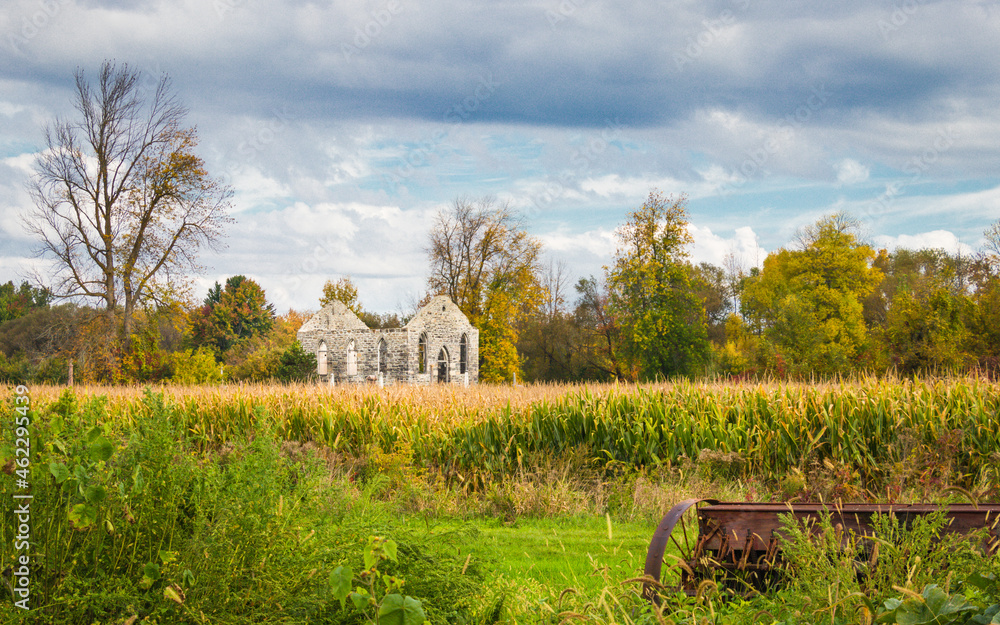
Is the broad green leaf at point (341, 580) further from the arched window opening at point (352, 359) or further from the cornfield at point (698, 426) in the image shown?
the arched window opening at point (352, 359)

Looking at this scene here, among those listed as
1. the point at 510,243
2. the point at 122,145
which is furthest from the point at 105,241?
the point at 510,243

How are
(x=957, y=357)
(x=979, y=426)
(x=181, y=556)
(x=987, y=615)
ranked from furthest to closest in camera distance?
(x=957, y=357) → (x=979, y=426) → (x=181, y=556) → (x=987, y=615)

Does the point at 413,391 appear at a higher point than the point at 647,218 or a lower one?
lower

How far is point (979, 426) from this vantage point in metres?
8.86

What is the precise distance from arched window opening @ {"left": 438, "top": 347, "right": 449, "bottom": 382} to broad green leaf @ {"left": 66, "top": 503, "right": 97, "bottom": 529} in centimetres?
3235

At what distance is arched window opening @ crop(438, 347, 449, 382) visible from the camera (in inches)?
1361

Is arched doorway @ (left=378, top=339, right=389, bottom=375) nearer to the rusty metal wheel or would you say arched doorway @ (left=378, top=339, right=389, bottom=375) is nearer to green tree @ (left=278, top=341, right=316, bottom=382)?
green tree @ (left=278, top=341, right=316, bottom=382)

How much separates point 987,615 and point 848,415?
8.54m

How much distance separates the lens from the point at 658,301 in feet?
111

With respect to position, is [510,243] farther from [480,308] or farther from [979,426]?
[979,426]

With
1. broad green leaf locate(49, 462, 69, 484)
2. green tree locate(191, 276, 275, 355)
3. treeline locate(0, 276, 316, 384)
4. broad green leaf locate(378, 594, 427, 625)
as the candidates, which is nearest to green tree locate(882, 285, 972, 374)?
broad green leaf locate(378, 594, 427, 625)

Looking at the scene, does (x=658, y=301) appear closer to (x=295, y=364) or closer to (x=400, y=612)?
(x=295, y=364)

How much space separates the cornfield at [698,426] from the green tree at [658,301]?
23.0 meters

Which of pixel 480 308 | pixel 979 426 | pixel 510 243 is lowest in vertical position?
pixel 979 426
